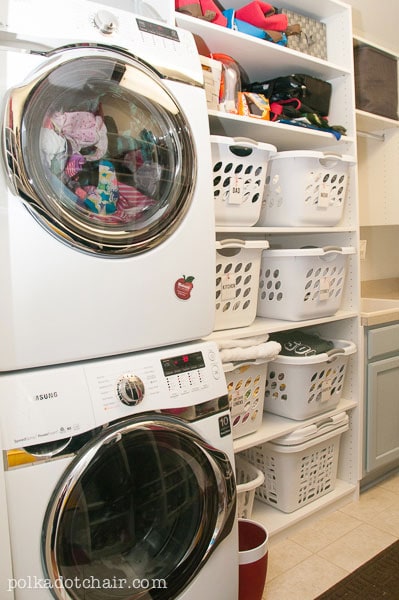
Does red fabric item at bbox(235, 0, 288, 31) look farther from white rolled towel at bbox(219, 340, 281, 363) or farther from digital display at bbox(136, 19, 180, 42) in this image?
white rolled towel at bbox(219, 340, 281, 363)

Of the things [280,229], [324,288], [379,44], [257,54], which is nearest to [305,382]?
[324,288]

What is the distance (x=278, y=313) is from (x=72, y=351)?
1.16 meters

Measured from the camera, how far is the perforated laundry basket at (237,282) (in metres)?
1.82

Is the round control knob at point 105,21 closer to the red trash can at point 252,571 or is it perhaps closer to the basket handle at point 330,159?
the basket handle at point 330,159

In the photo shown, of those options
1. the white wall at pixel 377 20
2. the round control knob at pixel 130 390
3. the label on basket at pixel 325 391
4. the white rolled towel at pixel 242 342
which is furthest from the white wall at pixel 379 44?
the round control knob at pixel 130 390

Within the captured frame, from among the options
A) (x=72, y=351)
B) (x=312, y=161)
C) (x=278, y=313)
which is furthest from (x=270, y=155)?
(x=72, y=351)

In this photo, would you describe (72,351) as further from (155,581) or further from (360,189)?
(360,189)

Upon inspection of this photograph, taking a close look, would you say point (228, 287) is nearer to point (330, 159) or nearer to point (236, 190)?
point (236, 190)

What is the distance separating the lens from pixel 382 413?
7.98ft

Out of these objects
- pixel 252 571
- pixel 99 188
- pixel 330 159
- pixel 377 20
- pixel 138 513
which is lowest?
pixel 252 571

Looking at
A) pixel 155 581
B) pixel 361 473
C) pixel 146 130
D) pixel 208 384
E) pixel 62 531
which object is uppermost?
pixel 146 130

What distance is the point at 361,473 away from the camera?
7.78 feet

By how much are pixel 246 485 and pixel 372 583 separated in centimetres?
60

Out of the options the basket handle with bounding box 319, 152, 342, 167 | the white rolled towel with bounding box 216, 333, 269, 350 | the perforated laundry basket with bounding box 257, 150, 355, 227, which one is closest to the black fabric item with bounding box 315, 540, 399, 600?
the white rolled towel with bounding box 216, 333, 269, 350
